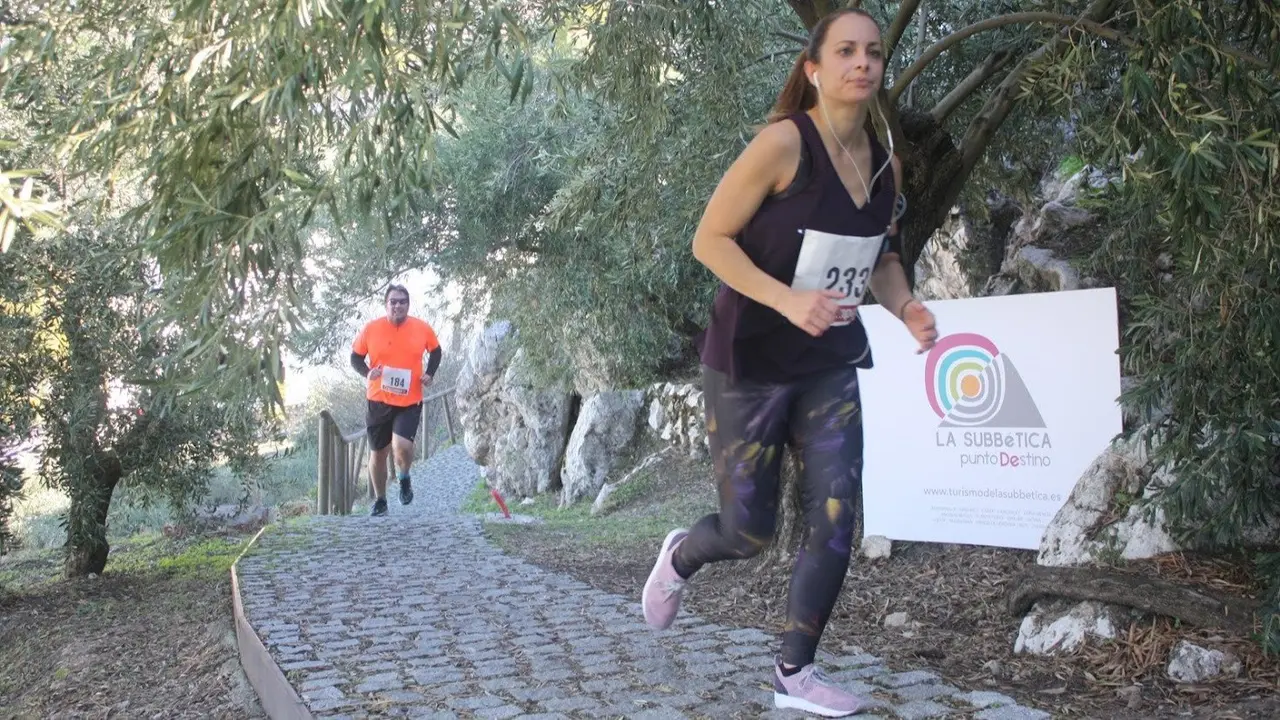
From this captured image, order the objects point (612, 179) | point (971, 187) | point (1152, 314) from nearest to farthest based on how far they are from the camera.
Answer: point (1152, 314) → point (971, 187) → point (612, 179)

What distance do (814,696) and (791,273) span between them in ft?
4.30

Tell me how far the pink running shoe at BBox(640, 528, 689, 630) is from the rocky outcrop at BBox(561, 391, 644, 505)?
1258 cm

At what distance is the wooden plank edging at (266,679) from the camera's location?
4.33 m

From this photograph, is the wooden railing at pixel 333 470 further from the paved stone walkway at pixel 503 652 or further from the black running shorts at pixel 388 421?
the paved stone walkway at pixel 503 652

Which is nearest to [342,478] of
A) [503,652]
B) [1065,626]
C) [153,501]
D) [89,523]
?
[153,501]

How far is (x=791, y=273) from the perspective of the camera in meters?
3.43

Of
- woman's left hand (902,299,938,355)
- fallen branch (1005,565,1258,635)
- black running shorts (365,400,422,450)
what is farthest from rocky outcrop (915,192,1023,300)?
woman's left hand (902,299,938,355)

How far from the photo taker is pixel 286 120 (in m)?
3.94

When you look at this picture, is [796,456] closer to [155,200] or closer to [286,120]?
[286,120]

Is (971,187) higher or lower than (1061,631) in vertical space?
higher

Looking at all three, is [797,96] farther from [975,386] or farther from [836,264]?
[975,386]

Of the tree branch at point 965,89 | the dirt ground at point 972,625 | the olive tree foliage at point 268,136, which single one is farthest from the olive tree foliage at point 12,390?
the tree branch at point 965,89

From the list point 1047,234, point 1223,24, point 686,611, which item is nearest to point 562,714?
point 686,611

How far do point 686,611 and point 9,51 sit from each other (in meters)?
3.88
